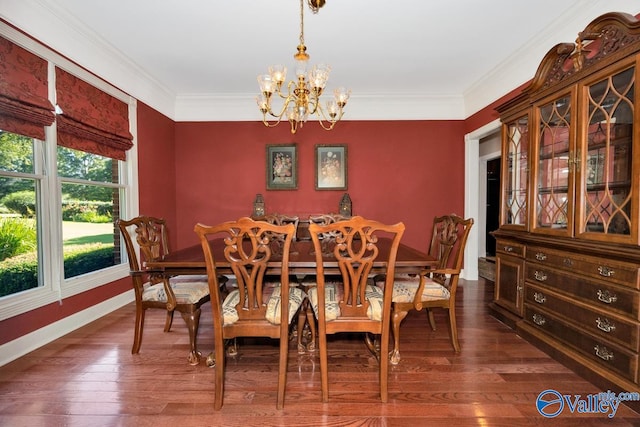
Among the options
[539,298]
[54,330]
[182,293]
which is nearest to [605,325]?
[539,298]

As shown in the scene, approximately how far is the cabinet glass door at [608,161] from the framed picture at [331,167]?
2.78 meters

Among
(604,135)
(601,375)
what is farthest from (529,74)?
(601,375)

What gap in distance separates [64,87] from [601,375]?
444 cm

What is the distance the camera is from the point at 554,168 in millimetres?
2271

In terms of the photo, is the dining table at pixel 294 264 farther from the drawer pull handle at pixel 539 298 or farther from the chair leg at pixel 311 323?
the drawer pull handle at pixel 539 298

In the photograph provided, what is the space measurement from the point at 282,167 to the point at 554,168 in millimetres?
3171

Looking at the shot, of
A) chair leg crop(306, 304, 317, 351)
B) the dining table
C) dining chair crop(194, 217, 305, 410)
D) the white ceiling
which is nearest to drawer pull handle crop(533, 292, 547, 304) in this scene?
the dining table

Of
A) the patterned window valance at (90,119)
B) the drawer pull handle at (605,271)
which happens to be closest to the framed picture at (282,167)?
the patterned window valance at (90,119)

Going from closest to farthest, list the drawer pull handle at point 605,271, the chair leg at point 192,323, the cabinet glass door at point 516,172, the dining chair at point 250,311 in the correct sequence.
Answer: the dining chair at point 250,311 → the drawer pull handle at point 605,271 → the chair leg at point 192,323 → the cabinet glass door at point 516,172

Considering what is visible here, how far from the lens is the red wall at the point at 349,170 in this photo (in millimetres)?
4367

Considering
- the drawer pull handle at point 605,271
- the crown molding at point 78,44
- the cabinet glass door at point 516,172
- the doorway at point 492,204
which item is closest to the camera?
the drawer pull handle at point 605,271

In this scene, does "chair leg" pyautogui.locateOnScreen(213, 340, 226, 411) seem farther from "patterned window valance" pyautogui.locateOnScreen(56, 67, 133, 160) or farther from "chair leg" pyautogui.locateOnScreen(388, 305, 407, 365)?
"patterned window valance" pyautogui.locateOnScreen(56, 67, 133, 160)

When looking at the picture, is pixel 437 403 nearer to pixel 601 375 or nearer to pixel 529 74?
pixel 601 375

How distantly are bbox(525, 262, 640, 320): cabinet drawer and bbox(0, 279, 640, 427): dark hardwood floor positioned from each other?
1.65 ft
